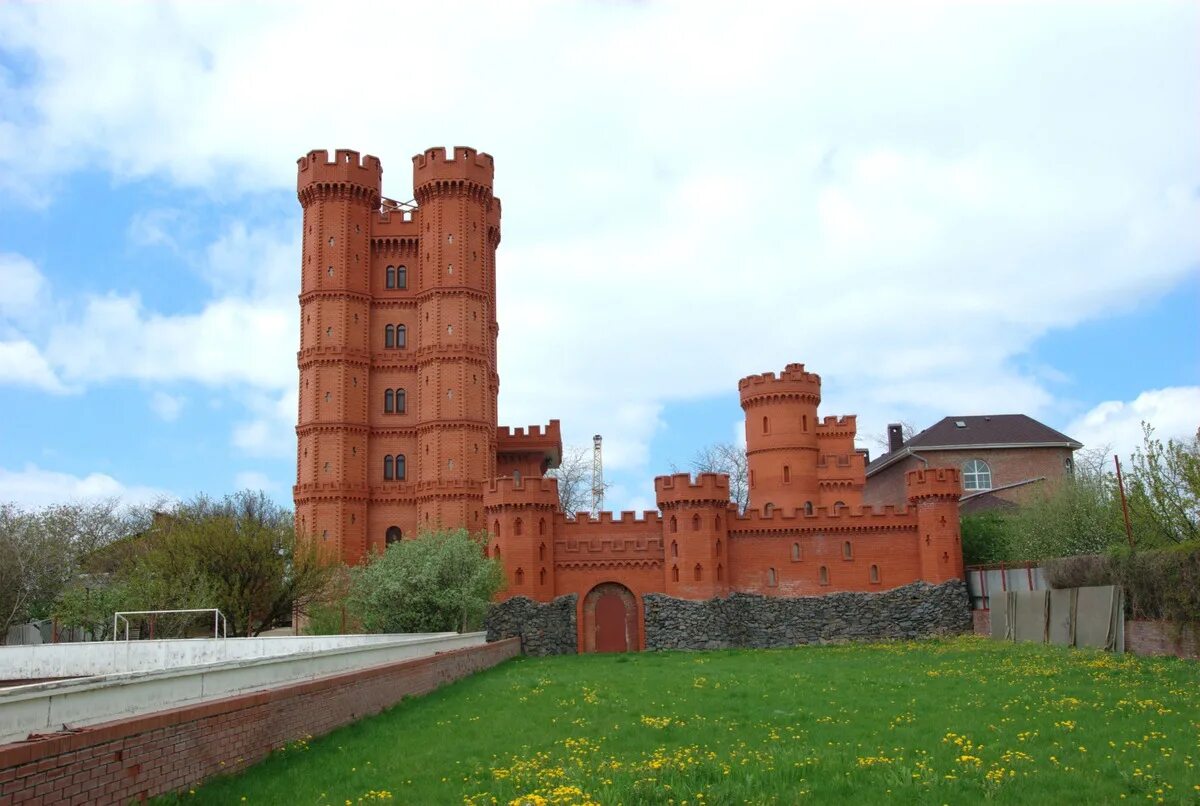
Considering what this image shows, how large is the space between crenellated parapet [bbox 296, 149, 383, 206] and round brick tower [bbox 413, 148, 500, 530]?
247cm

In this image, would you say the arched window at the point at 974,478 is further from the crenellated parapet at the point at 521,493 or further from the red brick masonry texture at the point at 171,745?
the red brick masonry texture at the point at 171,745

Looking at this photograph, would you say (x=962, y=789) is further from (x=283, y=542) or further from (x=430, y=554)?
(x=283, y=542)

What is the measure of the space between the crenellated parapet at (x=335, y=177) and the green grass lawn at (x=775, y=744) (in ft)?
110

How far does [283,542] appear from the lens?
4203 centimetres

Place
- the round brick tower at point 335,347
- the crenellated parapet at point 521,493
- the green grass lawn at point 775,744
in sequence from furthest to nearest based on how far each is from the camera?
the round brick tower at point 335,347, the crenellated parapet at point 521,493, the green grass lawn at point 775,744

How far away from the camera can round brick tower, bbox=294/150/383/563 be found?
49.5 metres

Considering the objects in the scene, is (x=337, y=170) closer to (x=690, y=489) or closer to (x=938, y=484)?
(x=690, y=489)

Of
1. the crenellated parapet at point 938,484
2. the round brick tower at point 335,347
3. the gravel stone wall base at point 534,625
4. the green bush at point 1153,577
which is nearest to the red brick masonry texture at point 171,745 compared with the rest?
the green bush at point 1153,577

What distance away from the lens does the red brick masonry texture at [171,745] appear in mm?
8602

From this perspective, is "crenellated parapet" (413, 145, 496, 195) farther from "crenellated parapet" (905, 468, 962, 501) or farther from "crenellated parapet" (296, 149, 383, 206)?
"crenellated parapet" (905, 468, 962, 501)

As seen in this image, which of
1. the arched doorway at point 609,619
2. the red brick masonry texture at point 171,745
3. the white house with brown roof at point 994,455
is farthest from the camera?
the white house with brown roof at point 994,455

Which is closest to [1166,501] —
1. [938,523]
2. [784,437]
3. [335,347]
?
[938,523]

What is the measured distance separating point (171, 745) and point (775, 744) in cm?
752

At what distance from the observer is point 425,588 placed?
36.6m
